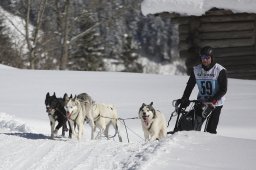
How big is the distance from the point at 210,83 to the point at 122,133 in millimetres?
3809

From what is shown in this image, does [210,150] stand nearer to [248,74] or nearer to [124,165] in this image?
[124,165]

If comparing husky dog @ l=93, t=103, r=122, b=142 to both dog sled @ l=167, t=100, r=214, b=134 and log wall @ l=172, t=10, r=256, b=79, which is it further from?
log wall @ l=172, t=10, r=256, b=79

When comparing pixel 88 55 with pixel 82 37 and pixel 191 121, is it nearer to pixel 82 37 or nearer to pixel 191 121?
pixel 82 37

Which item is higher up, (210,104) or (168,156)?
(210,104)

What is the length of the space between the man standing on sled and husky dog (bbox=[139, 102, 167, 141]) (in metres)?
0.59

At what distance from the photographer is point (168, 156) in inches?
222

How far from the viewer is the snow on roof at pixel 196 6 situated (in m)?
13.9

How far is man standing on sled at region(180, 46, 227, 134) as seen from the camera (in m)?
6.84

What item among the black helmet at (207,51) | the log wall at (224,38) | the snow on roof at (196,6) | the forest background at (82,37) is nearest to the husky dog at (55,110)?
the black helmet at (207,51)

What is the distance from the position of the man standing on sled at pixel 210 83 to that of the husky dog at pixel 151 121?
0.59 m

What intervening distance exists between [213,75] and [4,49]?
24.9 m

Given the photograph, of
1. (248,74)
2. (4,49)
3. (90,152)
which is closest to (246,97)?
(248,74)

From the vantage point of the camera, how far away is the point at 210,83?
22.9 ft

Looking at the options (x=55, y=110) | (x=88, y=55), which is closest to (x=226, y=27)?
(x=55, y=110)
